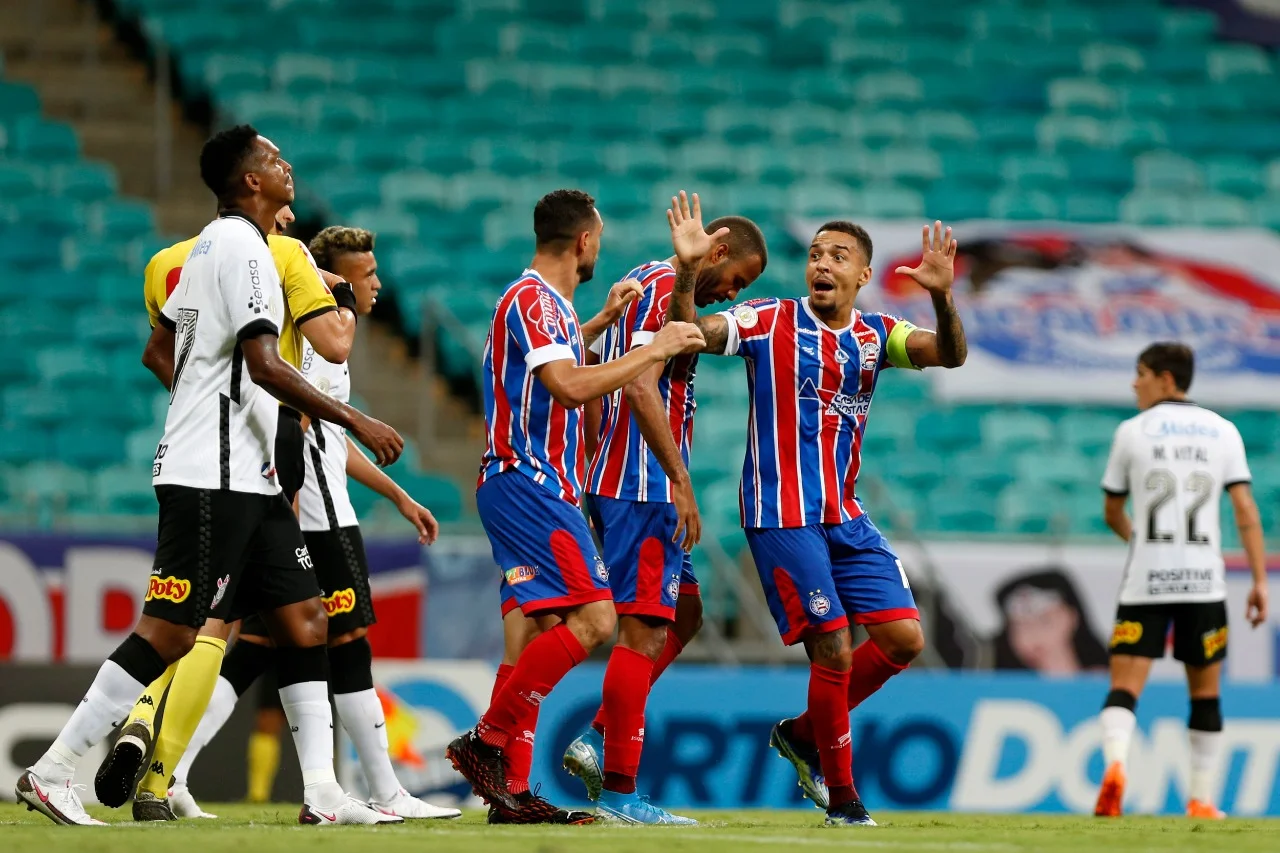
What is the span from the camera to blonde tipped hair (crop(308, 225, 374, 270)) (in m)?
6.71

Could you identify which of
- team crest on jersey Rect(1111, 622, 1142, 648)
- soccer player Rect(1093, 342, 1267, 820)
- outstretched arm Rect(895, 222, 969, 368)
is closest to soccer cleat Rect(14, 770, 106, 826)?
outstretched arm Rect(895, 222, 969, 368)

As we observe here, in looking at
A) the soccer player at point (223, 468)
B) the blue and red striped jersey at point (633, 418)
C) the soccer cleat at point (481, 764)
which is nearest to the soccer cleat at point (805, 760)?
the blue and red striped jersey at point (633, 418)

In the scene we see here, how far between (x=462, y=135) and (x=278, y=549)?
9.80m

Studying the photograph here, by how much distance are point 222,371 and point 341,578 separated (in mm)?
1164

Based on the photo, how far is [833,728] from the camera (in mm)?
6211

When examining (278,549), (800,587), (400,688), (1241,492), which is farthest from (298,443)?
(1241,492)

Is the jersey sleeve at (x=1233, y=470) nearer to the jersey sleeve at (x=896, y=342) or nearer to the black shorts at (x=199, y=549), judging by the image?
the jersey sleeve at (x=896, y=342)

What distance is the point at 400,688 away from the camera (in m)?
8.95

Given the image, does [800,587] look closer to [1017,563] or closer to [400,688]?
[400,688]

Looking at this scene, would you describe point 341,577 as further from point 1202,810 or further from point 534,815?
point 1202,810

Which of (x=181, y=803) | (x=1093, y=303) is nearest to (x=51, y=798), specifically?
(x=181, y=803)

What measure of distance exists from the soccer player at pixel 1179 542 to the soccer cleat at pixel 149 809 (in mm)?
4374

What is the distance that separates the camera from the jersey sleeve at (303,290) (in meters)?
5.63

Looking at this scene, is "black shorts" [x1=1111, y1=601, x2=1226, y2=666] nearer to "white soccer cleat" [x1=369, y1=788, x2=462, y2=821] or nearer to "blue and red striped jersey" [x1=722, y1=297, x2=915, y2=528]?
"blue and red striped jersey" [x1=722, y1=297, x2=915, y2=528]
